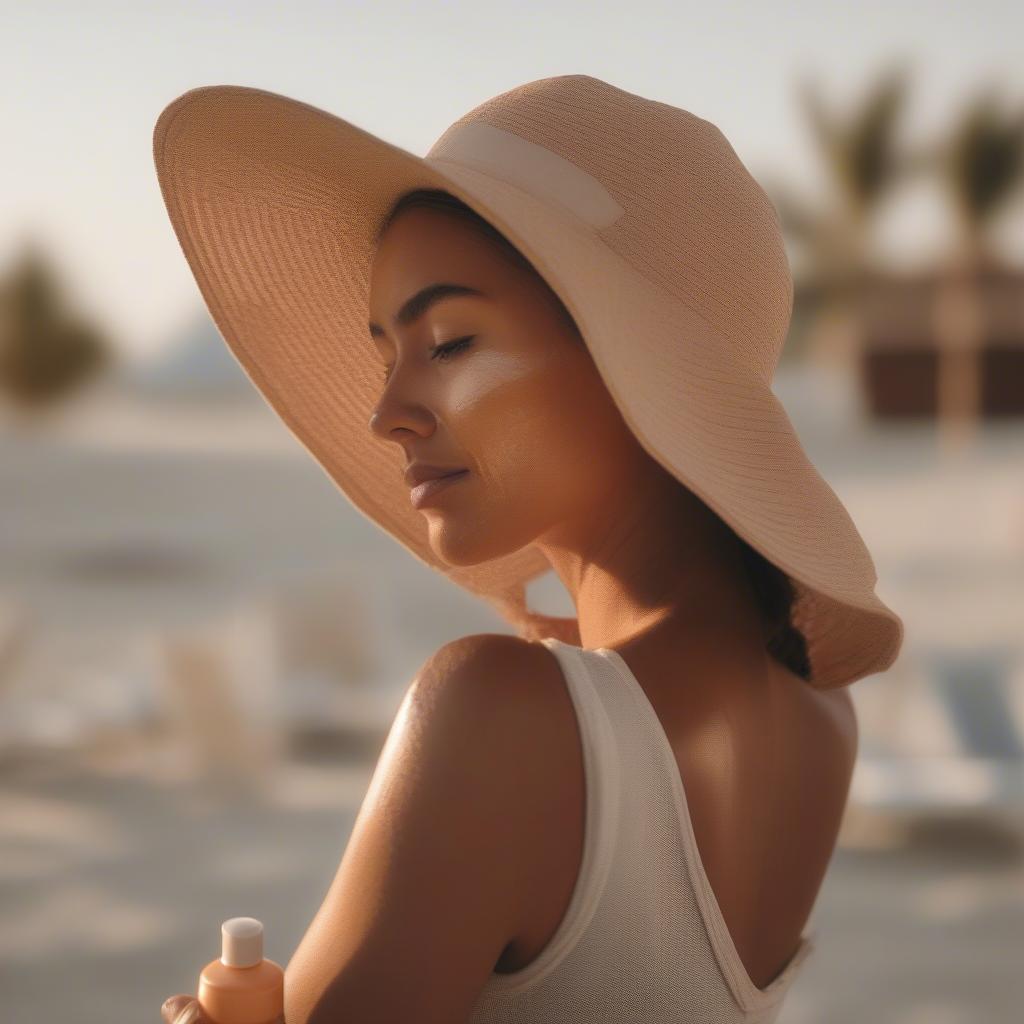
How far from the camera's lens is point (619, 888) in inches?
44.2

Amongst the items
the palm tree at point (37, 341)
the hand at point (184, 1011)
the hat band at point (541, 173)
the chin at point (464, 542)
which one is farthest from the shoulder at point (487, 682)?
the palm tree at point (37, 341)

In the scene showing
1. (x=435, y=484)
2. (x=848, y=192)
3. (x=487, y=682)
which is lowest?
(x=487, y=682)

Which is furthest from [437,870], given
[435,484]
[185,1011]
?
[435,484]

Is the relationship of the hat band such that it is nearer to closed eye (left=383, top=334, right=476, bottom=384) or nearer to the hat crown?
the hat crown

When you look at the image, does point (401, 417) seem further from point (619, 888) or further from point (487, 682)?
point (619, 888)

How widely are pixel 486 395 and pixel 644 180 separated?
235mm

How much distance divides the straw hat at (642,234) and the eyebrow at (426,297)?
0.28 ft

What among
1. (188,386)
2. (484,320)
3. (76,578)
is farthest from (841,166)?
(484,320)

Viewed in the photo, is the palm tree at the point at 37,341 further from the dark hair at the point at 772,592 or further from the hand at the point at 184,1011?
the hand at the point at 184,1011

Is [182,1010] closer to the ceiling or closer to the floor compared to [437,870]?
closer to the floor

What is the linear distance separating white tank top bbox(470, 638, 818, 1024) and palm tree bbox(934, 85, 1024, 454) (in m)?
26.9

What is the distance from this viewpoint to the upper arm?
41.7 inches

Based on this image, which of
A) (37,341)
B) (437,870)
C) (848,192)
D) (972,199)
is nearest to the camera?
(437,870)

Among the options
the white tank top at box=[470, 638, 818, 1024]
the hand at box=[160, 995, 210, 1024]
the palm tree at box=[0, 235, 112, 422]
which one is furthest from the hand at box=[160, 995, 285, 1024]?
the palm tree at box=[0, 235, 112, 422]
